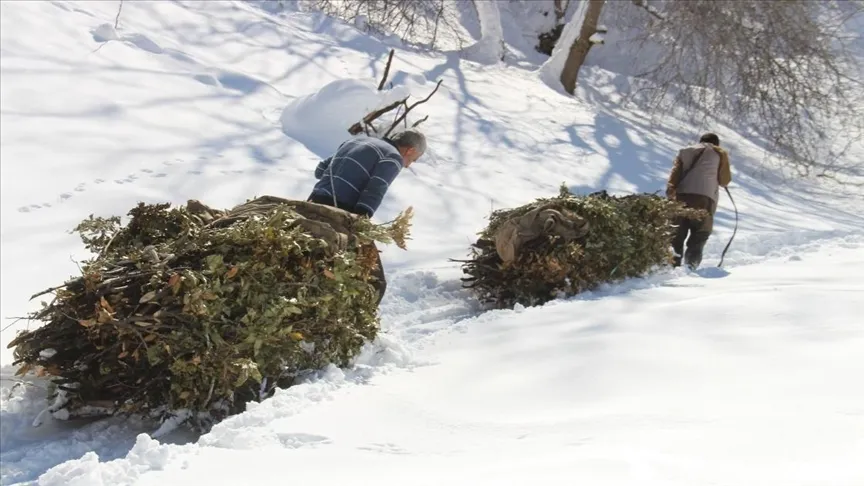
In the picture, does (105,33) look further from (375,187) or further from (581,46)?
(581,46)

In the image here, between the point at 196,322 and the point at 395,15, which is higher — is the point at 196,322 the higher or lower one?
the lower one

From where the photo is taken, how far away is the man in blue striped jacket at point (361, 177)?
14.7 feet

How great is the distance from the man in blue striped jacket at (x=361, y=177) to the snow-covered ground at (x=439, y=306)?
0.87 metres

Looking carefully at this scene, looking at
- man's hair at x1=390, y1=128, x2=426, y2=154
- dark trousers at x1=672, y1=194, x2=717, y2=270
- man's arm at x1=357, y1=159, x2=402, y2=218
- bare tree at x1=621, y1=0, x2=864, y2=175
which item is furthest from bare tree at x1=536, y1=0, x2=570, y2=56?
man's arm at x1=357, y1=159, x2=402, y2=218

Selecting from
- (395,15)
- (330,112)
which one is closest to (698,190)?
(330,112)

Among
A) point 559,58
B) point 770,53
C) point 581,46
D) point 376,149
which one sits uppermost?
point 770,53

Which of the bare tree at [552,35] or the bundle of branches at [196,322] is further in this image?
the bare tree at [552,35]

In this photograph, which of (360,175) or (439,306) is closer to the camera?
(360,175)

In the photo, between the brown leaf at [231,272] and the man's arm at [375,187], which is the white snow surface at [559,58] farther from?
the brown leaf at [231,272]

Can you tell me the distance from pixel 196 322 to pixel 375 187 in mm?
1705

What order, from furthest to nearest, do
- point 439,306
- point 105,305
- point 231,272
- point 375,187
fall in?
point 439,306, point 375,187, point 231,272, point 105,305

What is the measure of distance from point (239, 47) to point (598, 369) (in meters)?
10.8

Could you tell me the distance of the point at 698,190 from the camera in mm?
6984

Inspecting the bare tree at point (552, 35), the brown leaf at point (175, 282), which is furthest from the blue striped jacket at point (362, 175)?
the bare tree at point (552, 35)
